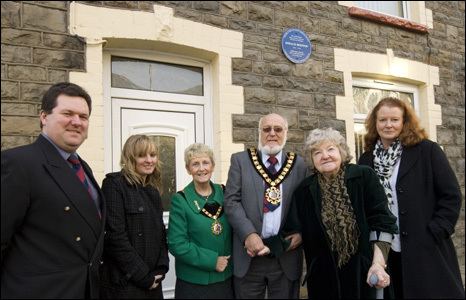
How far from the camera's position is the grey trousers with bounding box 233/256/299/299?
275 centimetres

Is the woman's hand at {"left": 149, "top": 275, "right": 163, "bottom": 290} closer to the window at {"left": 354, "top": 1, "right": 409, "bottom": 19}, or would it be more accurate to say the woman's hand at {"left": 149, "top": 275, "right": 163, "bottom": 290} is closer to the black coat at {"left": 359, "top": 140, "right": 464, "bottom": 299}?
the black coat at {"left": 359, "top": 140, "right": 464, "bottom": 299}

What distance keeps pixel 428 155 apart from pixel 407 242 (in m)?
0.64

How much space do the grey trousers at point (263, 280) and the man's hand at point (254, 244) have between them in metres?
0.16

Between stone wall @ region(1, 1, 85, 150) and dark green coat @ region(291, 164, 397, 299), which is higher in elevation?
stone wall @ region(1, 1, 85, 150)

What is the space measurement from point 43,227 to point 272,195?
1.48 metres

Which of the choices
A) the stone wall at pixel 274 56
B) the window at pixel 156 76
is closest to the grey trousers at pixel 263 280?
the stone wall at pixel 274 56

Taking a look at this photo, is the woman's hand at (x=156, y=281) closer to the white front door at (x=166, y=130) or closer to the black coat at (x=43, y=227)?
the black coat at (x=43, y=227)

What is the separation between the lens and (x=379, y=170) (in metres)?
3.05

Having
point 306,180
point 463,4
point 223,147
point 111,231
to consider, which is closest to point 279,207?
point 306,180

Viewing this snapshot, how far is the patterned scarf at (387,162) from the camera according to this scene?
2.99 metres

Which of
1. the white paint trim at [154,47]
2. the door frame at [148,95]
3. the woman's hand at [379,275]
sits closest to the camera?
the woman's hand at [379,275]

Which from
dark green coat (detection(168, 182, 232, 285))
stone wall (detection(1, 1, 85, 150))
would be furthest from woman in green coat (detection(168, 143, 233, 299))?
stone wall (detection(1, 1, 85, 150))

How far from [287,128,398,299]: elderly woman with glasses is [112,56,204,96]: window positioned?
2.00m

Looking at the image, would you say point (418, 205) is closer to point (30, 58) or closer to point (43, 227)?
point (43, 227)
